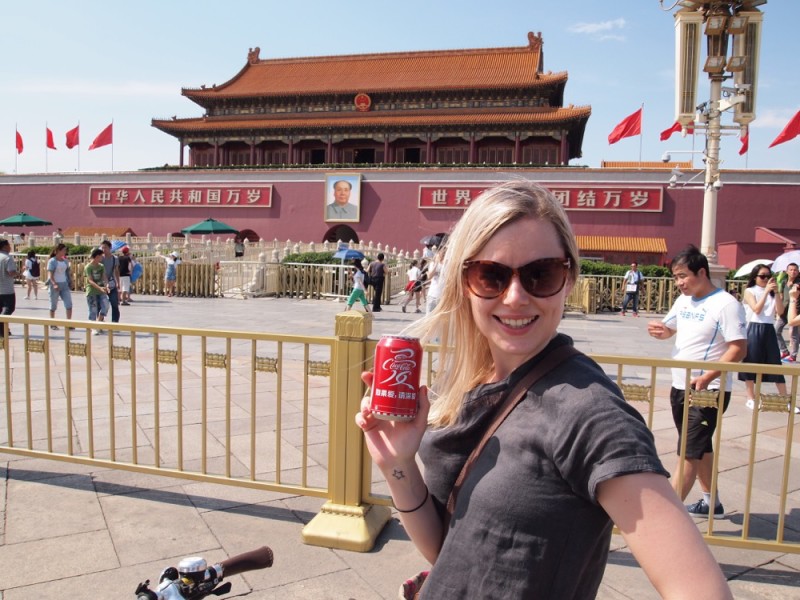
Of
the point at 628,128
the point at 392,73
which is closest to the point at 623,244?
the point at 628,128

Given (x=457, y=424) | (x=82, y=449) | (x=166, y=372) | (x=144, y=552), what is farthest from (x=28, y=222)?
(x=457, y=424)

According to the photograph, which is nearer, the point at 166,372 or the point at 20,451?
the point at 20,451

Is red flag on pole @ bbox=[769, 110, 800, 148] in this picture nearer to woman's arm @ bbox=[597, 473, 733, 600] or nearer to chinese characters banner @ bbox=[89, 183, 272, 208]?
chinese characters banner @ bbox=[89, 183, 272, 208]

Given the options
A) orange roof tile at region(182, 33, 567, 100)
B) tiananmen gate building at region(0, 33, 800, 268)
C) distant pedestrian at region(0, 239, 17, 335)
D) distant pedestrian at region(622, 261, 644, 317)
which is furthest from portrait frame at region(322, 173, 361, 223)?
distant pedestrian at region(0, 239, 17, 335)

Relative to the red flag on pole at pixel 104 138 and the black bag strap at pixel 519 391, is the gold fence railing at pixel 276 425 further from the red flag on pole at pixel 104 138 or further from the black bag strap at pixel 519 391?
the red flag on pole at pixel 104 138

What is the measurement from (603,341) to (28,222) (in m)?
27.0

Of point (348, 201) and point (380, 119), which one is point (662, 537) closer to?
point (348, 201)

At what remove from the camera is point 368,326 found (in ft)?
10.4

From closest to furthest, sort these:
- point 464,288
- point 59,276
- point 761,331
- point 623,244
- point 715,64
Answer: point 464,288, point 761,331, point 59,276, point 715,64, point 623,244

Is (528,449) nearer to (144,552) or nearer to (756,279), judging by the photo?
A: (144,552)

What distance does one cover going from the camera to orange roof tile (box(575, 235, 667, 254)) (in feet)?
83.5

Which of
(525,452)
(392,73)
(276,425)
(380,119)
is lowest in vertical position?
(276,425)

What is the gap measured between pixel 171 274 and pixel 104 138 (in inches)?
765

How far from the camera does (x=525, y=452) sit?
114 cm
